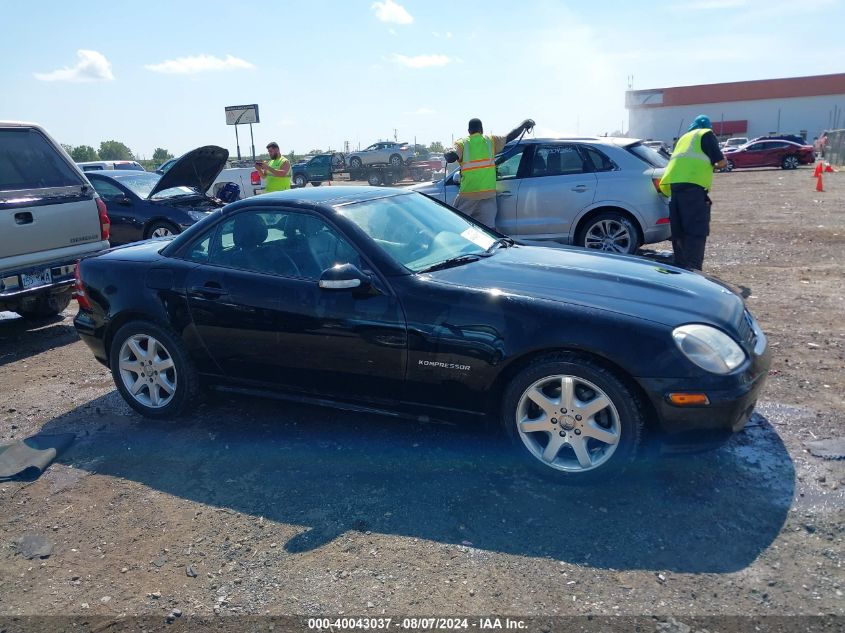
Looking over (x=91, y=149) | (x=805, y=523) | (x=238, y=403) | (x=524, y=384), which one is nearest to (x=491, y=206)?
(x=238, y=403)

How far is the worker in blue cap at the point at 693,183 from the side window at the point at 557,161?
1.31 m

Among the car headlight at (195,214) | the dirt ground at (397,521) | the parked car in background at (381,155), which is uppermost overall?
the parked car in background at (381,155)

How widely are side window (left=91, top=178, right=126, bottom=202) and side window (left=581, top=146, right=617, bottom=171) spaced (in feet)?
23.4

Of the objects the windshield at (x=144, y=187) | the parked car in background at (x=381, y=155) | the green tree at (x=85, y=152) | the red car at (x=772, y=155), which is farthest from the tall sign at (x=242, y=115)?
the green tree at (x=85, y=152)

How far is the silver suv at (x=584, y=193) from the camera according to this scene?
27.3 feet

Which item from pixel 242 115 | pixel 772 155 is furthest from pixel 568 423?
pixel 772 155

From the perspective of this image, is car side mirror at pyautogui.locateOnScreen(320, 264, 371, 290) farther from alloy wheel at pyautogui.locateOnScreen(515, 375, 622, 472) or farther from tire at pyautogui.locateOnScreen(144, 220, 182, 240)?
tire at pyautogui.locateOnScreen(144, 220, 182, 240)

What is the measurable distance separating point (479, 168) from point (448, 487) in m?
5.68

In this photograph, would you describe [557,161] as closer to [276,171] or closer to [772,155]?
[276,171]

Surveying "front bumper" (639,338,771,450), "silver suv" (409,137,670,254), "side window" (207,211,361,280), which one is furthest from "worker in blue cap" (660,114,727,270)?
"side window" (207,211,361,280)

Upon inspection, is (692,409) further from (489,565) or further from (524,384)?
(489,565)

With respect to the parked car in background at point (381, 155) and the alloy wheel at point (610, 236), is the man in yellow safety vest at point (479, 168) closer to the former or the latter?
the alloy wheel at point (610, 236)

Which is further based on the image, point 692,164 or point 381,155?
point 381,155

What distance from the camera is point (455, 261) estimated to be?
4.15 m
